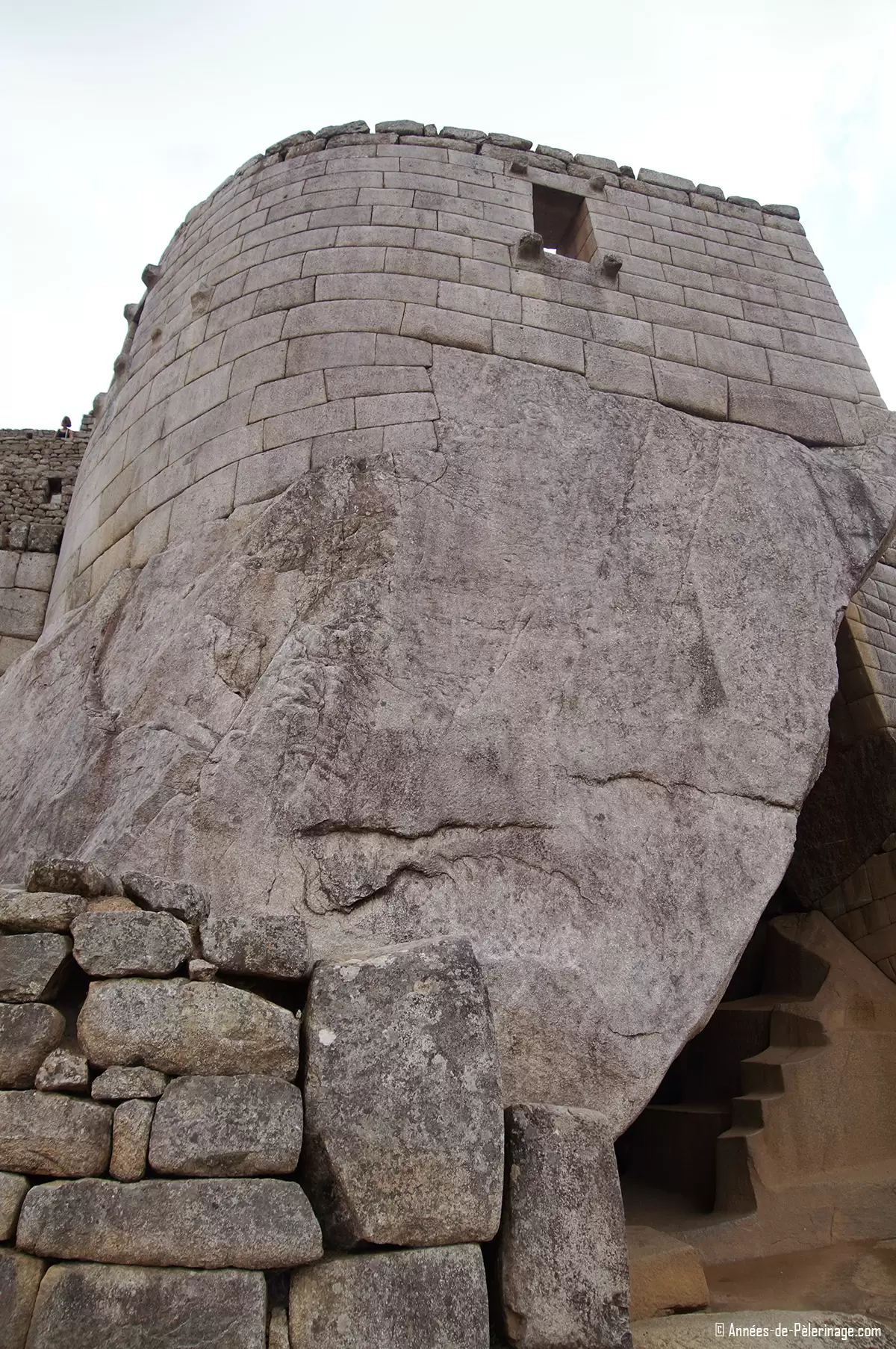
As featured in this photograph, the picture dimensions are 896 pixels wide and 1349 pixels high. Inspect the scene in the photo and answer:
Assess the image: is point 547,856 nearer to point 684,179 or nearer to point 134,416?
point 134,416

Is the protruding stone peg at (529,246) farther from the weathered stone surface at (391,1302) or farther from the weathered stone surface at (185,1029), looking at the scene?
the weathered stone surface at (391,1302)

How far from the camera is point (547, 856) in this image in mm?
3199

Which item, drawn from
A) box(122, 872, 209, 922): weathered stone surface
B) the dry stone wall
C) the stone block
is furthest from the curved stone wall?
the dry stone wall

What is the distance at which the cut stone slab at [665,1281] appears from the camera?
3.07m

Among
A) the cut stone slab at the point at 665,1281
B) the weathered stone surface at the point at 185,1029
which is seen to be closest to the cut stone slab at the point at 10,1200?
the weathered stone surface at the point at 185,1029

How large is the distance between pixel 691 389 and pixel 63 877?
3758mm

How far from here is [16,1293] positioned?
75.4 inches

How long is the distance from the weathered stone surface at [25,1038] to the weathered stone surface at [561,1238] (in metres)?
1.15

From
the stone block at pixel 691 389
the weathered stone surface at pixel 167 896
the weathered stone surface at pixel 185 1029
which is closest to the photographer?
the weathered stone surface at pixel 185 1029

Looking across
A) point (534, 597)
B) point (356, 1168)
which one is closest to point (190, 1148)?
point (356, 1168)

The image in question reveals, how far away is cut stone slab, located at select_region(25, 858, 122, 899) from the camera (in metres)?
2.35

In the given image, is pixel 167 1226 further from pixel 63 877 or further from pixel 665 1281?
pixel 665 1281

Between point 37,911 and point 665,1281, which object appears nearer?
point 37,911

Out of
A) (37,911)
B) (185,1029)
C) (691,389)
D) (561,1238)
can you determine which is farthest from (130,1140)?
(691,389)
